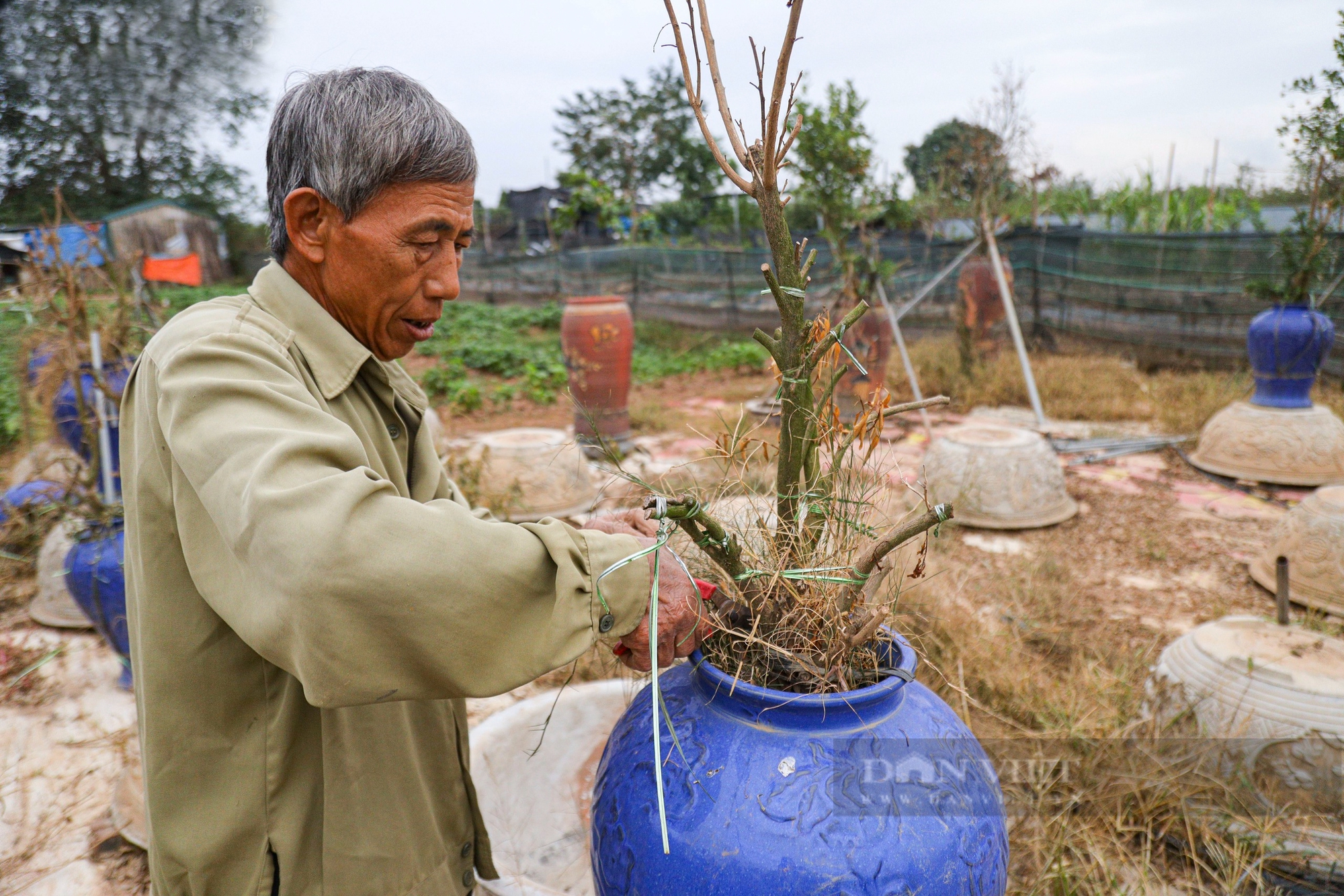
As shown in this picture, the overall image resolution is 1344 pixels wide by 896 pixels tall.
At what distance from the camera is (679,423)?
7.52m

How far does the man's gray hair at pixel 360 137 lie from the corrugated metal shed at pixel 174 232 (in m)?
20.8

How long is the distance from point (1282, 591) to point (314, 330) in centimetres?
272

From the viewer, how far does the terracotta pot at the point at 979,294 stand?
27.7ft

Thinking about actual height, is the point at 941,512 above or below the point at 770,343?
below

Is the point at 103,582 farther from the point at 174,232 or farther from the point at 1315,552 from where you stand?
the point at 174,232

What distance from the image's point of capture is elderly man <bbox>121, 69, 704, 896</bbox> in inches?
29.4

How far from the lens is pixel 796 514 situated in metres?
1.25

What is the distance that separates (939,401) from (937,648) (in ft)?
6.26

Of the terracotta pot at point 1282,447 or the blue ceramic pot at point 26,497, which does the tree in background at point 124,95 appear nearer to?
the blue ceramic pot at point 26,497

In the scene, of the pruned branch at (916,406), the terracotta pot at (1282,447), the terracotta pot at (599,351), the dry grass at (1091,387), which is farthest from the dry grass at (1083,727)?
the dry grass at (1091,387)

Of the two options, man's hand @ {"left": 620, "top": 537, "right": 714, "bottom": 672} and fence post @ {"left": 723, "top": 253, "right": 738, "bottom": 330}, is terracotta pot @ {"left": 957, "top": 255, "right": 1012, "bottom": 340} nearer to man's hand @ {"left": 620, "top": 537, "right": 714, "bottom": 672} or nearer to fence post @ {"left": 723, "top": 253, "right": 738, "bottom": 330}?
fence post @ {"left": 723, "top": 253, "right": 738, "bottom": 330}

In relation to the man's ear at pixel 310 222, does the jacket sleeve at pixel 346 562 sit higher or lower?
lower

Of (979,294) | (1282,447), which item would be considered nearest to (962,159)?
(979,294)

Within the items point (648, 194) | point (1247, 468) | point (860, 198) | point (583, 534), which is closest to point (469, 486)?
point (583, 534)
